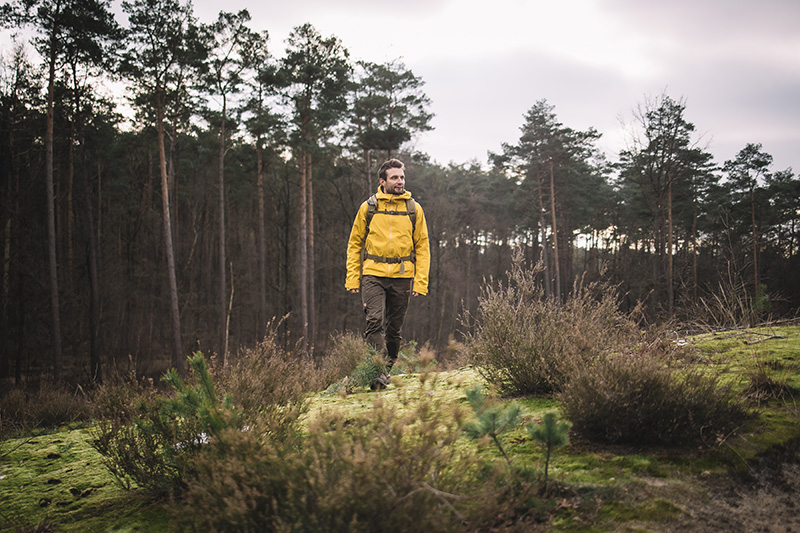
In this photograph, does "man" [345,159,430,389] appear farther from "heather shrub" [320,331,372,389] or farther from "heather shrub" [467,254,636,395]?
"heather shrub" [320,331,372,389]

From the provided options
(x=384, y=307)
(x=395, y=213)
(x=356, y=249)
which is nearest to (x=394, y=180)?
(x=395, y=213)

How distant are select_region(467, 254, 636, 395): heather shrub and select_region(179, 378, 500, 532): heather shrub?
1.83 m

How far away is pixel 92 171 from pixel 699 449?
26448 millimetres

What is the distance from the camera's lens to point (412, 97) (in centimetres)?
2481

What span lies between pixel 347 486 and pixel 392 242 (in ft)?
12.8

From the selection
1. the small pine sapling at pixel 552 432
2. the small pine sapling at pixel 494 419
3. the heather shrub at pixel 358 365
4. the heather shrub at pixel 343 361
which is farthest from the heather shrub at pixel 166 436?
the heather shrub at pixel 343 361

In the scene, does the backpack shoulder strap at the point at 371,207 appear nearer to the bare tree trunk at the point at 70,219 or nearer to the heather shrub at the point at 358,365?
the heather shrub at the point at 358,365

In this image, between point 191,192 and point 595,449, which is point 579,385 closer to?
point 595,449

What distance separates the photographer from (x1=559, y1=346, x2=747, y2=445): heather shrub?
2.49 m

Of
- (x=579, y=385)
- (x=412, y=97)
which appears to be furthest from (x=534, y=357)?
(x=412, y=97)

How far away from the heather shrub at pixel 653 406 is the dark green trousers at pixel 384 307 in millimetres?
2984

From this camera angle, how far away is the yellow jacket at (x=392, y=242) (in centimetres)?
534

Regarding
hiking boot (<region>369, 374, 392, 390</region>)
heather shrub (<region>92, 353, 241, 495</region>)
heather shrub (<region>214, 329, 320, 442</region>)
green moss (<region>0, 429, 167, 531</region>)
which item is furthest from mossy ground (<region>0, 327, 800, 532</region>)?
hiking boot (<region>369, 374, 392, 390</region>)

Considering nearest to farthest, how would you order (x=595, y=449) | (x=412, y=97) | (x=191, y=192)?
(x=595, y=449), (x=412, y=97), (x=191, y=192)
